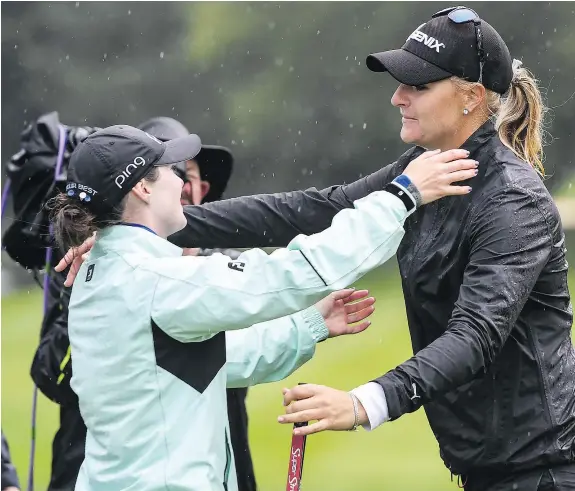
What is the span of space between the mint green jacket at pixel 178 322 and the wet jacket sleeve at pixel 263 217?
71cm

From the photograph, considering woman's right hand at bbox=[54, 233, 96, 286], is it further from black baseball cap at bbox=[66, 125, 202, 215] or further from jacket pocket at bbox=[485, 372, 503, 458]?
jacket pocket at bbox=[485, 372, 503, 458]

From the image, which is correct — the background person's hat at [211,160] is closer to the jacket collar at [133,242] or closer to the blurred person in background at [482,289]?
the blurred person in background at [482,289]

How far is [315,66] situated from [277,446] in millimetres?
4634

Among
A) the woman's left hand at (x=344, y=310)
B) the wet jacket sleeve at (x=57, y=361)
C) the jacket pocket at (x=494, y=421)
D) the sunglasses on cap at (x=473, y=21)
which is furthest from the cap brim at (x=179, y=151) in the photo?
the wet jacket sleeve at (x=57, y=361)

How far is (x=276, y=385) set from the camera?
9.71 m

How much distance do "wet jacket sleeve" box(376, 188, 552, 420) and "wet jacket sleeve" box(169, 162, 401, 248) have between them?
73cm

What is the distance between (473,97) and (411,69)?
0.19 meters

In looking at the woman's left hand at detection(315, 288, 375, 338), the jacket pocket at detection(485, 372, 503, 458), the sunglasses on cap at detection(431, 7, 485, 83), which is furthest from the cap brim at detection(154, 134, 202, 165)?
the jacket pocket at detection(485, 372, 503, 458)

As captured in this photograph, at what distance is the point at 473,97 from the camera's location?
133 inches

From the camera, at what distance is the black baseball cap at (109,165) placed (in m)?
3.10

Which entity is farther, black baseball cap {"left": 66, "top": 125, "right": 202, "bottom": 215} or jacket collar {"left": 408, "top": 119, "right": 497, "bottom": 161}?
jacket collar {"left": 408, "top": 119, "right": 497, "bottom": 161}

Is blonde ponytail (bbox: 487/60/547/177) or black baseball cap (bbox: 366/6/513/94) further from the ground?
black baseball cap (bbox: 366/6/513/94)

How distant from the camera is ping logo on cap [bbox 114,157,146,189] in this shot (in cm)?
310

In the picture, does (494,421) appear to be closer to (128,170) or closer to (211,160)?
(128,170)
